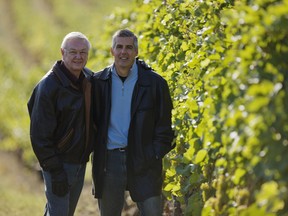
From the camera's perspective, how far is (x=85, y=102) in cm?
538

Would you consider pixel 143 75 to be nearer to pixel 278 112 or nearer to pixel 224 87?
pixel 224 87

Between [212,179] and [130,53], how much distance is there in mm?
1055

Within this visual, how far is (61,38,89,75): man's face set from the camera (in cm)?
532

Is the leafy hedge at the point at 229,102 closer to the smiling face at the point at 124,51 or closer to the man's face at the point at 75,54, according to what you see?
the smiling face at the point at 124,51

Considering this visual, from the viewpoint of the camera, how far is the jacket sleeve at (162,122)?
214 inches

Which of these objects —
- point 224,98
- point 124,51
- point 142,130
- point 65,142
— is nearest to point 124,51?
point 124,51

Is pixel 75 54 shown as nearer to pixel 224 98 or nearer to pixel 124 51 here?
pixel 124 51

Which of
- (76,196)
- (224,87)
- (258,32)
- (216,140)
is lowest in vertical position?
(76,196)

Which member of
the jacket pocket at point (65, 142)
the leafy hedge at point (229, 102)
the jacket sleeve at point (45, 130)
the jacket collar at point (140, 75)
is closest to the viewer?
the leafy hedge at point (229, 102)

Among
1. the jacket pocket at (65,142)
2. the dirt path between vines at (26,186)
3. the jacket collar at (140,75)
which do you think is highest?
the jacket collar at (140,75)

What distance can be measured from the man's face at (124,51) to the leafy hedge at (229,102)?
0.44 metres

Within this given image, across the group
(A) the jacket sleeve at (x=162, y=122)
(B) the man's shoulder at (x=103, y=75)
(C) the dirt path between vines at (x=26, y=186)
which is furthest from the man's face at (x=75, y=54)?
(C) the dirt path between vines at (x=26, y=186)

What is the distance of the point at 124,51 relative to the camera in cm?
532

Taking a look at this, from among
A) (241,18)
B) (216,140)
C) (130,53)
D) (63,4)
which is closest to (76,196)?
(130,53)
